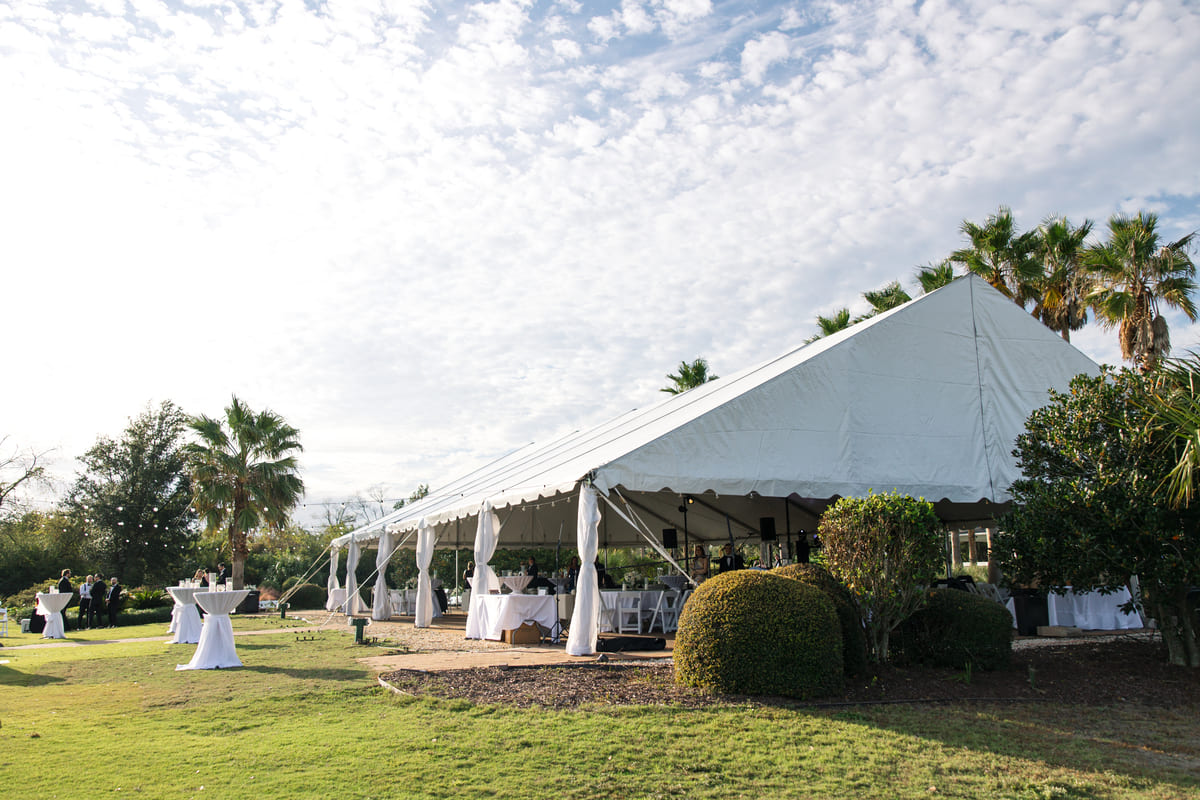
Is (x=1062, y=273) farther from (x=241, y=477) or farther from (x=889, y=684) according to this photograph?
(x=241, y=477)

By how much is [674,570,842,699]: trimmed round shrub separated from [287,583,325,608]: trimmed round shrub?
21945mm

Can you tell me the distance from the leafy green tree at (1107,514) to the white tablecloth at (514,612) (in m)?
6.40

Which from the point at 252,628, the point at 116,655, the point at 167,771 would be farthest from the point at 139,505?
the point at 167,771

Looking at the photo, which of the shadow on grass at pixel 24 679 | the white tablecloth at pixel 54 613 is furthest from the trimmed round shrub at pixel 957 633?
the white tablecloth at pixel 54 613

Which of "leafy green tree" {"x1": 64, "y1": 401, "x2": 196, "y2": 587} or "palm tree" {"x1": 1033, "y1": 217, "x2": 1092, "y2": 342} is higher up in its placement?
"palm tree" {"x1": 1033, "y1": 217, "x2": 1092, "y2": 342}

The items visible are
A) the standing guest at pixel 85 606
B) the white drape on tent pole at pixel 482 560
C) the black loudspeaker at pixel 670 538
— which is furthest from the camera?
the black loudspeaker at pixel 670 538

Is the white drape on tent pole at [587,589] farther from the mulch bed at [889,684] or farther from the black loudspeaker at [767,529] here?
the black loudspeaker at [767,529]

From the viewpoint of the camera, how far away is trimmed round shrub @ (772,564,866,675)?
22.7 feet

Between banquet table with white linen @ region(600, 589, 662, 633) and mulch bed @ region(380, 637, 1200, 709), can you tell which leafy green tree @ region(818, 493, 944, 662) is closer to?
mulch bed @ region(380, 637, 1200, 709)

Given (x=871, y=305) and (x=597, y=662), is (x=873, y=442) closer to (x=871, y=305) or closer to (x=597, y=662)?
(x=597, y=662)

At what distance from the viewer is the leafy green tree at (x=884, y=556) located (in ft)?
23.2

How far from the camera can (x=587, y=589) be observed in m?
9.22

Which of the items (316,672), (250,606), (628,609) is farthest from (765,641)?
(250,606)

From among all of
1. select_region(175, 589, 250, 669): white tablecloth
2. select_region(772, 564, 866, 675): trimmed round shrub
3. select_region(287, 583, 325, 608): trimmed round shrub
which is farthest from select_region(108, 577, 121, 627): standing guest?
select_region(772, 564, 866, 675): trimmed round shrub
